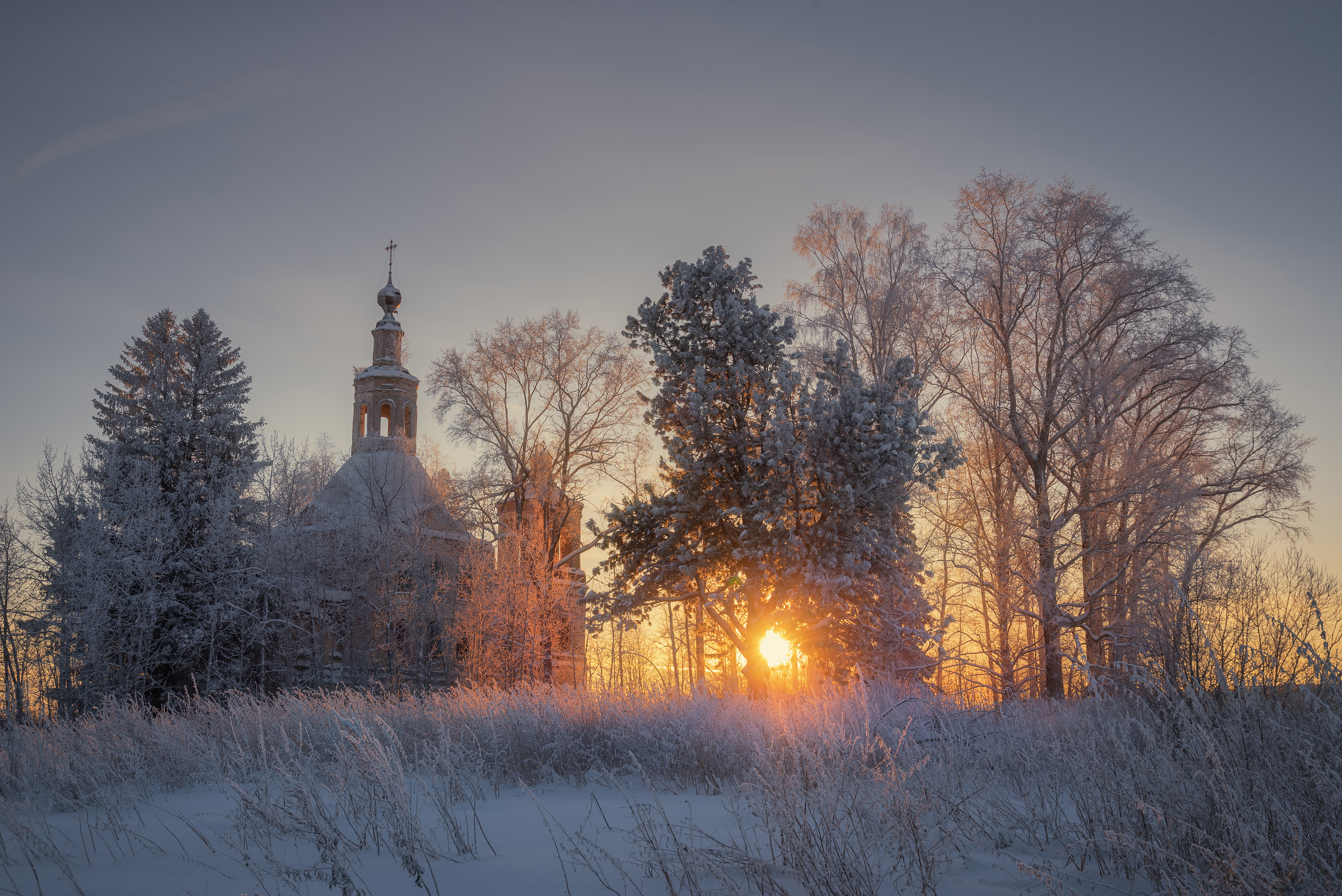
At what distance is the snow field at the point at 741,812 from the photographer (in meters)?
3.47

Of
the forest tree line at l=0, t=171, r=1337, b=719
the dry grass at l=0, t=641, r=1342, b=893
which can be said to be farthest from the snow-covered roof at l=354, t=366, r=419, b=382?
the dry grass at l=0, t=641, r=1342, b=893

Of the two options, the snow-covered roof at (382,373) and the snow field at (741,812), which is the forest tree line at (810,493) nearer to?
the snow field at (741,812)

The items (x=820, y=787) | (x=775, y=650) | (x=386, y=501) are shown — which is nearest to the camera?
(x=820, y=787)

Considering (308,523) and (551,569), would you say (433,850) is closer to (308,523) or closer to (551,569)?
(551,569)

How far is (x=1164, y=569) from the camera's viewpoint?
15.6 m

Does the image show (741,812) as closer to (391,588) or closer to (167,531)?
(167,531)

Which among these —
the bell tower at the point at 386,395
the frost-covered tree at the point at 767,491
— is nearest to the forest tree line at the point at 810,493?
the frost-covered tree at the point at 767,491

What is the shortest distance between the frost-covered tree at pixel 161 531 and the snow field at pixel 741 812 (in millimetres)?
14954

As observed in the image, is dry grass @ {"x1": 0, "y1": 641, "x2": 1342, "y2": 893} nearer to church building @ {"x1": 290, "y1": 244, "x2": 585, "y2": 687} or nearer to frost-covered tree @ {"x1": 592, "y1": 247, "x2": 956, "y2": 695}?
frost-covered tree @ {"x1": 592, "y1": 247, "x2": 956, "y2": 695}

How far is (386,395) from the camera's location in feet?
135

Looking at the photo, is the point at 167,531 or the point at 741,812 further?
the point at 167,531

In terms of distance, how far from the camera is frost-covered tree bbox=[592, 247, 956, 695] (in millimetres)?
16031

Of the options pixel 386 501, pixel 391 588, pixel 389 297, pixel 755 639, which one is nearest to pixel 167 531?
pixel 391 588

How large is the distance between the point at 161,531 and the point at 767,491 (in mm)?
18270
